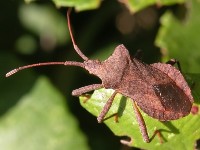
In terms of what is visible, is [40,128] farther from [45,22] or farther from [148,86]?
[45,22]

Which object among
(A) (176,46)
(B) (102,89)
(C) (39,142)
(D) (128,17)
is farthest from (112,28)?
(B) (102,89)

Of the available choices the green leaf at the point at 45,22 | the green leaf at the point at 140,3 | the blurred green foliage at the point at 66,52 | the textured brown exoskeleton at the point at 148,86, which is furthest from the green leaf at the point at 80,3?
the green leaf at the point at 45,22

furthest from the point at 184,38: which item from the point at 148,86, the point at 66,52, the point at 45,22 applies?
the point at 45,22

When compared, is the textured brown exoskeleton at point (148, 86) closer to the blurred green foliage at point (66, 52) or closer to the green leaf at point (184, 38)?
the blurred green foliage at point (66, 52)

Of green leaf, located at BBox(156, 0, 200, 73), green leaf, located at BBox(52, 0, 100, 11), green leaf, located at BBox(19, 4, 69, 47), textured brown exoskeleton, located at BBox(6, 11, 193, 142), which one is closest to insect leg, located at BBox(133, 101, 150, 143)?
textured brown exoskeleton, located at BBox(6, 11, 193, 142)

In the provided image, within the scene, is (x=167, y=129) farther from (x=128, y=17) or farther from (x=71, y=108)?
(x=128, y=17)
